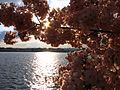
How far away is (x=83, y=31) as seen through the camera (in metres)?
12.8

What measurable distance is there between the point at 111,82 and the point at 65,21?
3384 mm

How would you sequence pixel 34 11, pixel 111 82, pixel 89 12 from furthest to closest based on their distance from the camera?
pixel 34 11
pixel 111 82
pixel 89 12

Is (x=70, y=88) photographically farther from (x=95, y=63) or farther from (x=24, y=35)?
(x=24, y=35)

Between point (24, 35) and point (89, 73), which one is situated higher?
point (24, 35)

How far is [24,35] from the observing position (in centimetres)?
1540

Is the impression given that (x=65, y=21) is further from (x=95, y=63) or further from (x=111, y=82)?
(x=111, y=82)

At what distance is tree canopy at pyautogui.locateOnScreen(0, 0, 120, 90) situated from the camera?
12.4 metres

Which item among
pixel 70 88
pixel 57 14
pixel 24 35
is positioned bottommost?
pixel 70 88

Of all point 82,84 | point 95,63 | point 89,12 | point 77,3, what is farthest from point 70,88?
point 77,3

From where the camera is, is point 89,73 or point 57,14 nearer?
point 89,73

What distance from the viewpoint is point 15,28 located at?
1454 centimetres

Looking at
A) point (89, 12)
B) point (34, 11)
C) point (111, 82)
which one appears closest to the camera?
point (89, 12)

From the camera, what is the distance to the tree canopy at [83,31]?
1235cm

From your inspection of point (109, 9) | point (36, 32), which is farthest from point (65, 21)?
point (109, 9)
